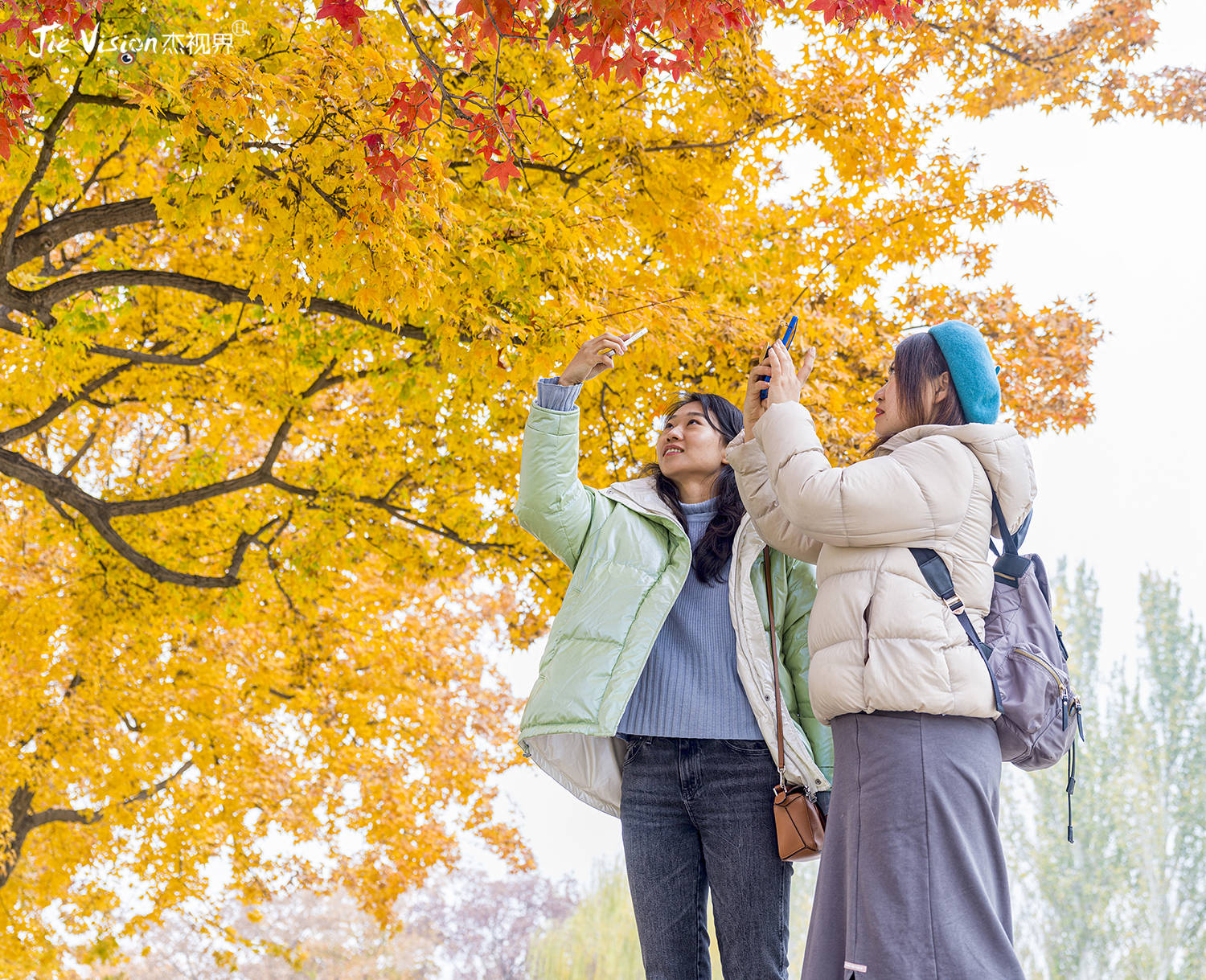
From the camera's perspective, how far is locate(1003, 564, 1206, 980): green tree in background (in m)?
14.2

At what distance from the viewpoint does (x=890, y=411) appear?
78.8 inches

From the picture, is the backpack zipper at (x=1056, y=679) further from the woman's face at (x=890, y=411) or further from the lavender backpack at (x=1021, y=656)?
the woman's face at (x=890, y=411)

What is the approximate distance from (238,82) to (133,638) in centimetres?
563

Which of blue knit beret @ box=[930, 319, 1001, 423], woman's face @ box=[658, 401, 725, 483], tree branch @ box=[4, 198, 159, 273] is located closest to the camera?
blue knit beret @ box=[930, 319, 1001, 423]

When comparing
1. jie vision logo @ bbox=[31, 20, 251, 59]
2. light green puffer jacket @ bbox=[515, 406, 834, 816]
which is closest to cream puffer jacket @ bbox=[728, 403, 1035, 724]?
light green puffer jacket @ bbox=[515, 406, 834, 816]

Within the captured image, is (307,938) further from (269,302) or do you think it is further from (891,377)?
(891,377)

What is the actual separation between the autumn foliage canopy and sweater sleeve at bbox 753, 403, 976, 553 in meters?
1.12

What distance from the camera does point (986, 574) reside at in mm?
1822

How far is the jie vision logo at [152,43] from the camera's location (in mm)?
3135

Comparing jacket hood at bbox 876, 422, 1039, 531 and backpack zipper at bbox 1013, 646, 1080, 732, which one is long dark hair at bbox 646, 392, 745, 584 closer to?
jacket hood at bbox 876, 422, 1039, 531

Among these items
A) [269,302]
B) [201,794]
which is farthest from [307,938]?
[269,302]

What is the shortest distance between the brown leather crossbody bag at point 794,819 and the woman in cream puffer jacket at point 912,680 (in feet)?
0.43

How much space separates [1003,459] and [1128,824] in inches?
613

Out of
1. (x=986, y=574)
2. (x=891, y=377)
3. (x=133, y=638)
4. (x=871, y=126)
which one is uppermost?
(x=871, y=126)
